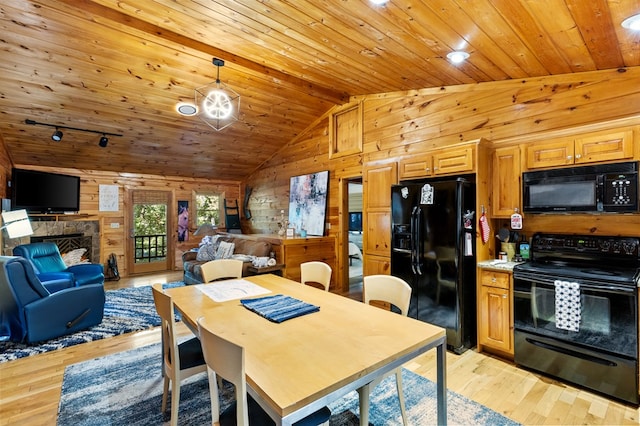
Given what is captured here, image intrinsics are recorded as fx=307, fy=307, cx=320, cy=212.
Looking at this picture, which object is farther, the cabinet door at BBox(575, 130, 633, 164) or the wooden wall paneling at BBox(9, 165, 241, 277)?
the wooden wall paneling at BBox(9, 165, 241, 277)

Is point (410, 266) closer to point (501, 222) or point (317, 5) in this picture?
point (501, 222)

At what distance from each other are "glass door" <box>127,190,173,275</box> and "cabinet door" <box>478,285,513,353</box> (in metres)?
6.65

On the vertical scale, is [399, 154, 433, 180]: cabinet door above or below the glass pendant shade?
below

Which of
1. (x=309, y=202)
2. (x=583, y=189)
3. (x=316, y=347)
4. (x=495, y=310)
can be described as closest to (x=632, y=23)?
(x=583, y=189)

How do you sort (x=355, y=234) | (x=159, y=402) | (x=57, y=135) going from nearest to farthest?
1. (x=159, y=402)
2. (x=57, y=135)
3. (x=355, y=234)

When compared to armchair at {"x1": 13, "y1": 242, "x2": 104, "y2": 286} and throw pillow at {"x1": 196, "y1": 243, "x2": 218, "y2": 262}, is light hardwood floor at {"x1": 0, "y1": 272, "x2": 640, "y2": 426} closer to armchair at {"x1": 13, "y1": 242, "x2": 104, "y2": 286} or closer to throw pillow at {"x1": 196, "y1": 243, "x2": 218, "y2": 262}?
armchair at {"x1": 13, "y1": 242, "x2": 104, "y2": 286}

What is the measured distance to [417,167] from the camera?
3.65m

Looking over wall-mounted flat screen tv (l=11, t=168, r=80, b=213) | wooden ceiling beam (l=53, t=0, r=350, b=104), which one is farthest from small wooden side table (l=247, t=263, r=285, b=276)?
wall-mounted flat screen tv (l=11, t=168, r=80, b=213)

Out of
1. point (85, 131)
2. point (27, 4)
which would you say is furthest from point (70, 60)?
point (85, 131)

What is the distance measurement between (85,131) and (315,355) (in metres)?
5.56

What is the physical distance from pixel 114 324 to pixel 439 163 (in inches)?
170

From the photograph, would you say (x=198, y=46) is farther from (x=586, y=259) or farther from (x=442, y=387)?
(x=586, y=259)

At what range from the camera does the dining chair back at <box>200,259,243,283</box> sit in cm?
283

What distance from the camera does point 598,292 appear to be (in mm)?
2262
